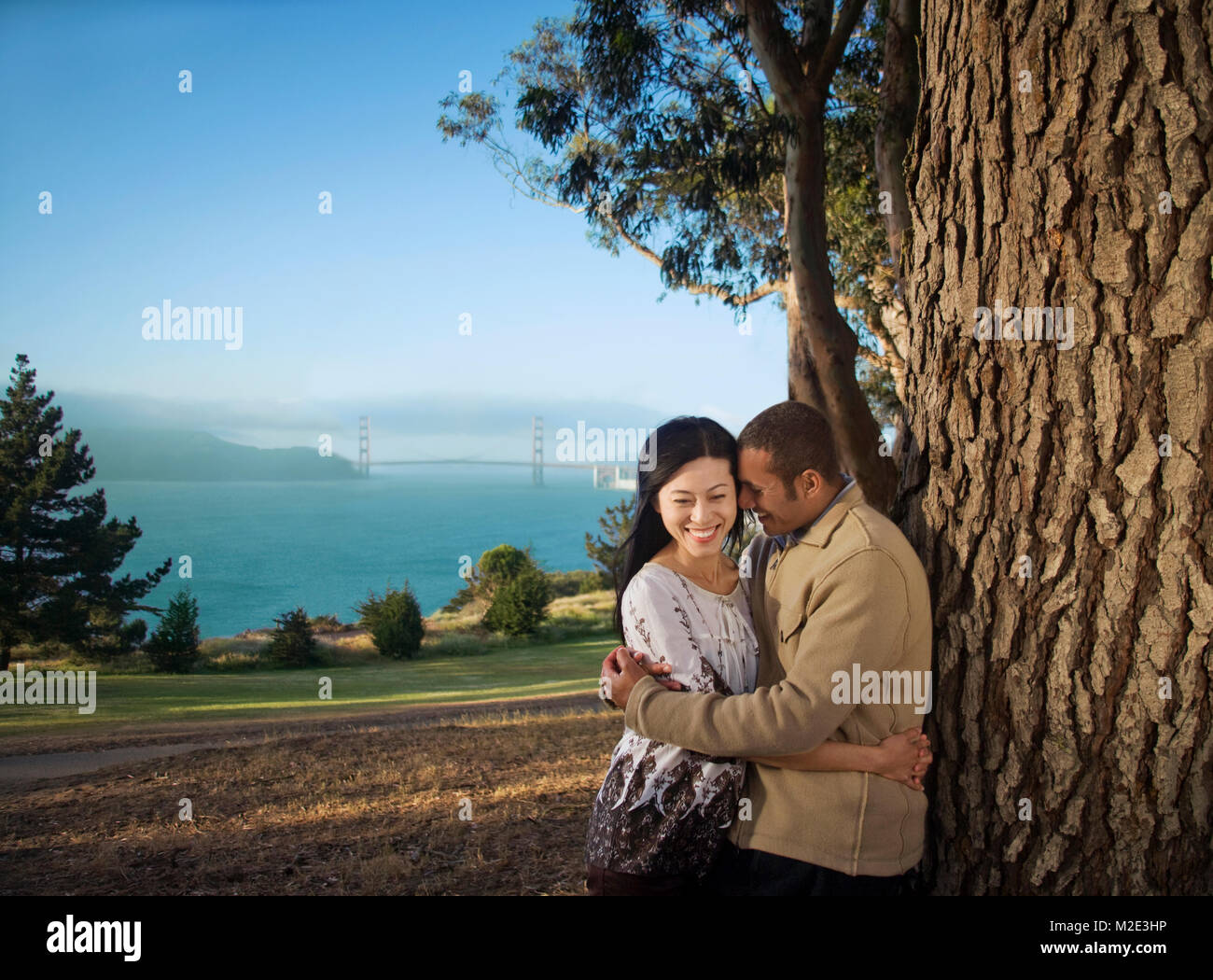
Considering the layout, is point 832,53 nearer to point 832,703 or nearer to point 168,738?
point 832,703

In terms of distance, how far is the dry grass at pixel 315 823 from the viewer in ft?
10.7

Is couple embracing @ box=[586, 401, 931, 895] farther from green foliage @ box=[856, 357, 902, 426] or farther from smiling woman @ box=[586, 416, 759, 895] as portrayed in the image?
green foliage @ box=[856, 357, 902, 426]

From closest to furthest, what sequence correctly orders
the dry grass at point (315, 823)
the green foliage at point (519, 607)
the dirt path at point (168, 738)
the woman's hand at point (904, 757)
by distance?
the woman's hand at point (904, 757), the dry grass at point (315, 823), the dirt path at point (168, 738), the green foliage at point (519, 607)

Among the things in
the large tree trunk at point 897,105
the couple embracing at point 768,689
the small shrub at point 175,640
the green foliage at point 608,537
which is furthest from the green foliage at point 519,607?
the couple embracing at point 768,689

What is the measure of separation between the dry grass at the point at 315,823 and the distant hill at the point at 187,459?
34132mm

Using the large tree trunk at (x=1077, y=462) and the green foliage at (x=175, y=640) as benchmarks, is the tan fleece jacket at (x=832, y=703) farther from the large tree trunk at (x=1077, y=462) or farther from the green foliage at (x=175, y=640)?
the green foliage at (x=175, y=640)

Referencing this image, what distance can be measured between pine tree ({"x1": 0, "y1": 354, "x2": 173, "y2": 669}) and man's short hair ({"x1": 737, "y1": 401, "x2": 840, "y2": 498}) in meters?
9.77
